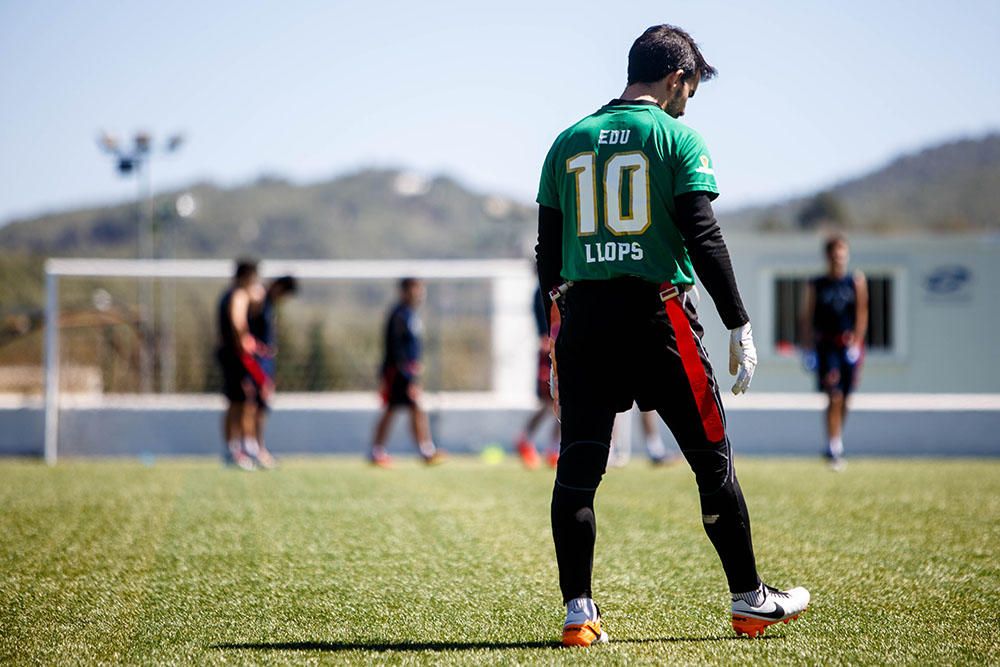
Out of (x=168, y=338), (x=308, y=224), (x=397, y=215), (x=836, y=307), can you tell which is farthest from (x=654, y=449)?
(x=397, y=215)

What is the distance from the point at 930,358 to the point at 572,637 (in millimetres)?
18053

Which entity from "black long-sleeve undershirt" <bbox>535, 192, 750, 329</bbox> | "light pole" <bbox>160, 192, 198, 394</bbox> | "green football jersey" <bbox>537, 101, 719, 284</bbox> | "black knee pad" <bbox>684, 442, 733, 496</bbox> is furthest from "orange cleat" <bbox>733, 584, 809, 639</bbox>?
"light pole" <bbox>160, 192, 198, 394</bbox>

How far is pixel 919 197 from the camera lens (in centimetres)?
8031

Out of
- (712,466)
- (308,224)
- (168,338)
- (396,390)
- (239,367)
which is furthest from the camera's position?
(308,224)

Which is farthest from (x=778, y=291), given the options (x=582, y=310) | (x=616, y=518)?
(x=582, y=310)

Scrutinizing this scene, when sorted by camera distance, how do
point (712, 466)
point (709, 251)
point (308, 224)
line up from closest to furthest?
point (709, 251) → point (712, 466) → point (308, 224)

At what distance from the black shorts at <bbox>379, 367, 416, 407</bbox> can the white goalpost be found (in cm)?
175

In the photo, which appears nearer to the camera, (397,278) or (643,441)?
(643,441)

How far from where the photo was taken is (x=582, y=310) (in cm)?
412

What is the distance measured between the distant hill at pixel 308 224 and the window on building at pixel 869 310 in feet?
149

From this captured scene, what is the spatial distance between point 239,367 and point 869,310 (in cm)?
1296

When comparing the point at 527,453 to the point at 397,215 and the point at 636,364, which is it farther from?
the point at 397,215

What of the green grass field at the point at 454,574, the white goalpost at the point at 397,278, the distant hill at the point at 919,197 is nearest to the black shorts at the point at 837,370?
the green grass field at the point at 454,574

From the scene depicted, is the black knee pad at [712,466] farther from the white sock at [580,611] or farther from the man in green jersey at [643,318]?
Answer: the white sock at [580,611]
